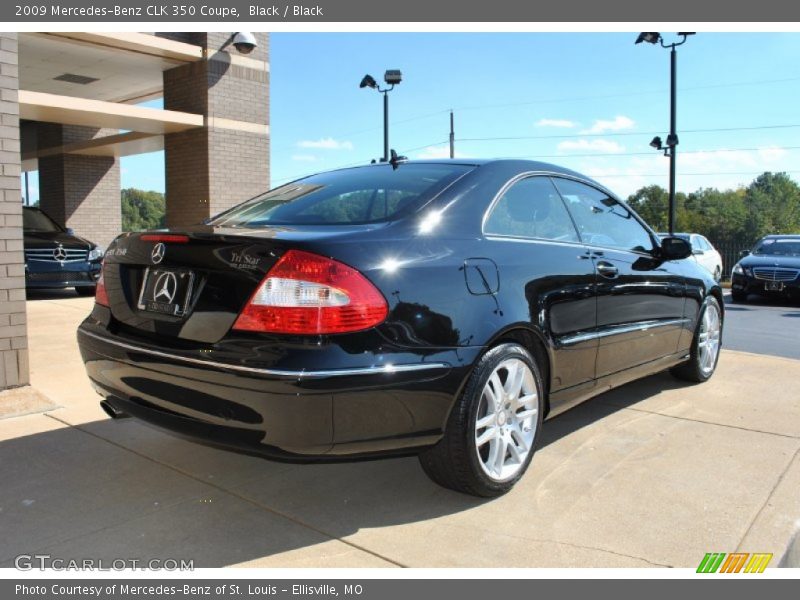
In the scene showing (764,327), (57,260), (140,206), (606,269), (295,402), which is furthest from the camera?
(140,206)

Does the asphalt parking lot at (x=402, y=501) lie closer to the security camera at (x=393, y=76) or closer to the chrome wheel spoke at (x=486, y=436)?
the chrome wheel spoke at (x=486, y=436)

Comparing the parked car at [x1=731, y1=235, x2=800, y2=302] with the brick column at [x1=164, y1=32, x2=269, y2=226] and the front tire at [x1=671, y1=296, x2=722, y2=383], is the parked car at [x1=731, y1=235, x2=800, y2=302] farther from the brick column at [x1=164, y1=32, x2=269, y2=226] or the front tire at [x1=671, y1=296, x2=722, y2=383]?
the brick column at [x1=164, y1=32, x2=269, y2=226]

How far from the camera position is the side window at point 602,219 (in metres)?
3.96

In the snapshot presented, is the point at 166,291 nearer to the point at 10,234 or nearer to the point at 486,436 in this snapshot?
the point at 486,436

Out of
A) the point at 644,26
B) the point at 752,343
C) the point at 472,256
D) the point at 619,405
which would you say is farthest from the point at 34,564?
the point at 752,343

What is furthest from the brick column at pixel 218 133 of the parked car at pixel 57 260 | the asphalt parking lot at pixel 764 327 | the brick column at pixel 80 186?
the asphalt parking lot at pixel 764 327

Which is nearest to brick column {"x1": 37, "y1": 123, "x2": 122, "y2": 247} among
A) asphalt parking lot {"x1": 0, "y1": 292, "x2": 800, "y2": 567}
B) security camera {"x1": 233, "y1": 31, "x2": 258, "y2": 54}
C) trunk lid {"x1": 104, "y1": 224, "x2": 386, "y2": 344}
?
security camera {"x1": 233, "y1": 31, "x2": 258, "y2": 54}

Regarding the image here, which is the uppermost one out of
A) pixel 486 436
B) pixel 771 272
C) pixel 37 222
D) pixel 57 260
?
pixel 37 222

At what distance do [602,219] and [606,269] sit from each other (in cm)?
48

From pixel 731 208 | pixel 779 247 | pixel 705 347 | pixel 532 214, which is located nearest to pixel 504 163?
pixel 532 214

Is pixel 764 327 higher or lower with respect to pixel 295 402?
lower

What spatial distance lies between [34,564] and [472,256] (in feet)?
6.92

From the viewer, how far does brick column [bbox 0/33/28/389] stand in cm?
442

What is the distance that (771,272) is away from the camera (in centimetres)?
1339
